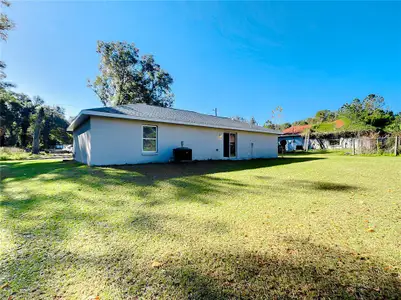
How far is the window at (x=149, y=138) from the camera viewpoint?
932 cm

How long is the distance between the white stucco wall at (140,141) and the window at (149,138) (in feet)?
0.65

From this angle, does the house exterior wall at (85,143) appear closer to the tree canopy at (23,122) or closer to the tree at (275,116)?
the tree canopy at (23,122)

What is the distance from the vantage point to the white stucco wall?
320 inches

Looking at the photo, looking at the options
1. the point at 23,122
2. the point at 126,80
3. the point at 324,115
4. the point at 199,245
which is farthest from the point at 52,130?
the point at 324,115

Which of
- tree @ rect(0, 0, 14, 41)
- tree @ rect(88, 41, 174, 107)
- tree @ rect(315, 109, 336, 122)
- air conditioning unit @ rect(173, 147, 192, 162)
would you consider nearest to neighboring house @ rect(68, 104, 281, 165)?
air conditioning unit @ rect(173, 147, 192, 162)

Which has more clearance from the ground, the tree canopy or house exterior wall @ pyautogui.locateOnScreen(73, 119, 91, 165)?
the tree canopy

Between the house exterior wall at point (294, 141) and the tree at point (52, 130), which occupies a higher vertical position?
the tree at point (52, 130)

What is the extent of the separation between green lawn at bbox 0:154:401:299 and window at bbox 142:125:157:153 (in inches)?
210

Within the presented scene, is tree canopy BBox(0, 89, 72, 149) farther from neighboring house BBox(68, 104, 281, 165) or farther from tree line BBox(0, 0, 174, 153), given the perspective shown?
neighboring house BBox(68, 104, 281, 165)

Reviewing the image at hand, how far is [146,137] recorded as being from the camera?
9.39 metres

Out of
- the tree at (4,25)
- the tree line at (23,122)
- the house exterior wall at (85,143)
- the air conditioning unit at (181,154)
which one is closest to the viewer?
the house exterior wall at (85,143)

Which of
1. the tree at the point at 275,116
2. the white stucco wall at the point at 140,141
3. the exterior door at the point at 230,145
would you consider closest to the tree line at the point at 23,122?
the white stucco wall at the point at 140,141

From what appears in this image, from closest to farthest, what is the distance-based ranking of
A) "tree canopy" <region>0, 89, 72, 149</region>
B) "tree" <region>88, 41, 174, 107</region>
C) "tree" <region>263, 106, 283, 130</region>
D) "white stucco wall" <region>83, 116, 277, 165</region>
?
1. "white stucco wall" <region>83, 116, 277, 165</region>
2. "tree" <region>88, 41, 174, 107</region>
3. "tree canopy" <region>0, 89, 72, 149</region>
4. "tree" <region>263, 106, 283, 130</region>

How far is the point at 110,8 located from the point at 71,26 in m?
4.01
